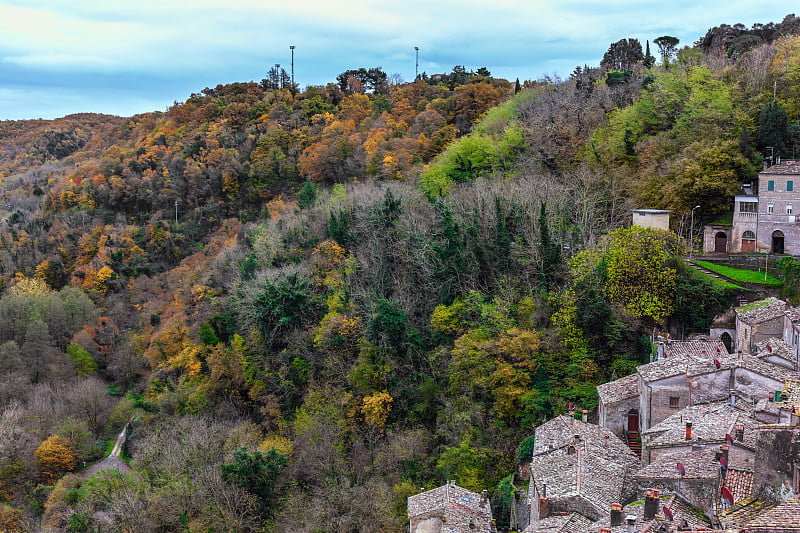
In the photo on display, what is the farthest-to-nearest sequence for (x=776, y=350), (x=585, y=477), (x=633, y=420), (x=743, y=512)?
(x=633, y=420)
(x=776, y=350)
(x=585, y=477)
(x=743, y=512)

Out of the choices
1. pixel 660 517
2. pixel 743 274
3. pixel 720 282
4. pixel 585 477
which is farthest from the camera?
pixel 743 274

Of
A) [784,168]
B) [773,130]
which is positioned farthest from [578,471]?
[773,130]

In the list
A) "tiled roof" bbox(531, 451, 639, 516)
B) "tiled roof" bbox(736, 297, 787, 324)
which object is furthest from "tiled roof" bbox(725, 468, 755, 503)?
"tiled roof" bbox(736, 297, 787, 324)

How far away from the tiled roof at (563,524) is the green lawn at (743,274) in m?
17.4

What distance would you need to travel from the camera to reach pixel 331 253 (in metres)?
45.9

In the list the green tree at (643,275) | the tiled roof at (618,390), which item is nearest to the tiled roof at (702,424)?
the tiled roof at (618,390)

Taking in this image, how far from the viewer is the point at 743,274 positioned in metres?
32.9

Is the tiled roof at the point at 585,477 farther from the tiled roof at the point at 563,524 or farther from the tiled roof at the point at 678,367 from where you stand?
the tiled roof at the point at 678,367

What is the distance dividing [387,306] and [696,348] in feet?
52.0

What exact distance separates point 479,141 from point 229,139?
39.8 meters

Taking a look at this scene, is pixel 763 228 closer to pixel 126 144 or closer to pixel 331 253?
pixel 331 253

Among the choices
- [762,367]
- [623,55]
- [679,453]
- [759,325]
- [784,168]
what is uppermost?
[623,55]

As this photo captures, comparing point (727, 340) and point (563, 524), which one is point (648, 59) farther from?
point (563, 524)

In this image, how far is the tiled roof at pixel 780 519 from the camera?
464 inches
